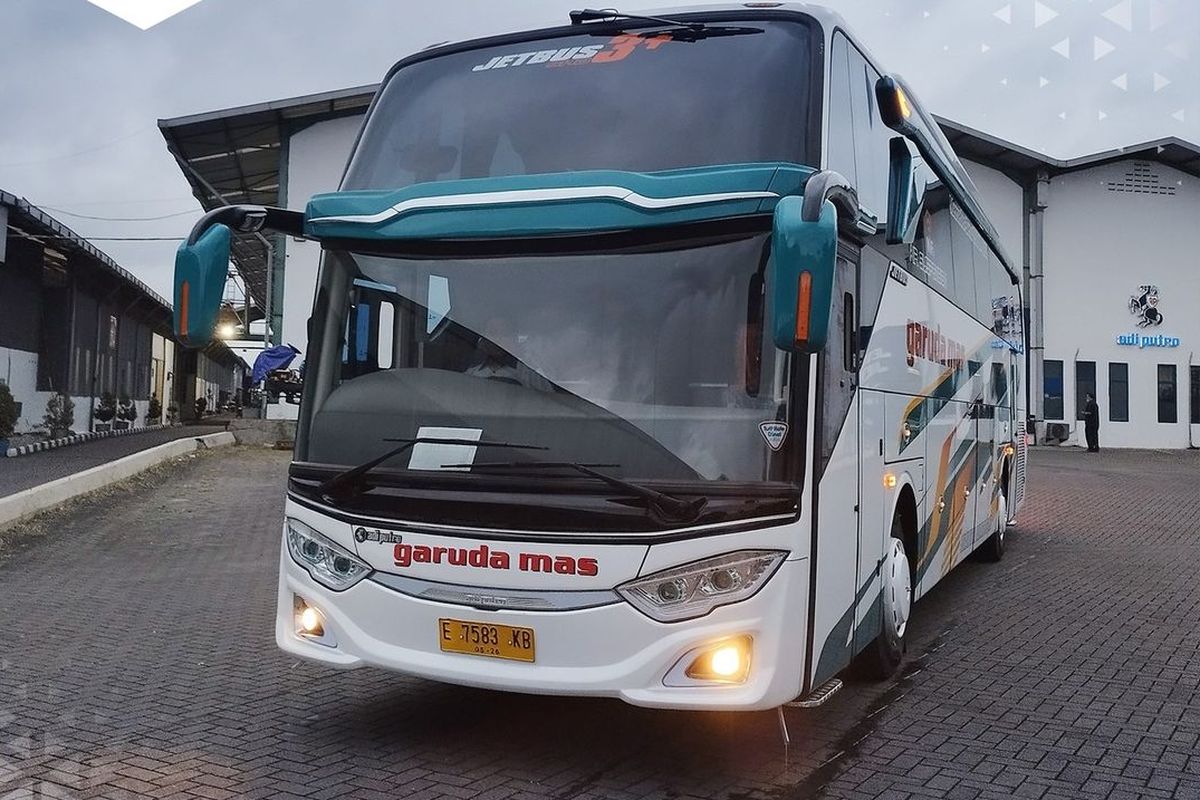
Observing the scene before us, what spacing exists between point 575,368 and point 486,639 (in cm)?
120

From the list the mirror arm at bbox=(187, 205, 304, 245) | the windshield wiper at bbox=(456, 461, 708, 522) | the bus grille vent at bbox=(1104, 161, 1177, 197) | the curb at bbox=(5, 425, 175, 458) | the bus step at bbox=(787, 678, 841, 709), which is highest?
the bus grille vent at bbox=(1104, 161, 1177, 197)

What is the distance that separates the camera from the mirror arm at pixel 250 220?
17.1ft

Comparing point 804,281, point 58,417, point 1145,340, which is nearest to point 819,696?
point 804,281

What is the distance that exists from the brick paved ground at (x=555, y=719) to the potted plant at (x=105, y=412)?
2433cm

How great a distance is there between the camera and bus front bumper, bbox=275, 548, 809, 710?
4.62 metres

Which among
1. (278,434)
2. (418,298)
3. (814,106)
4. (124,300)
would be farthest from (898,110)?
(124,300)

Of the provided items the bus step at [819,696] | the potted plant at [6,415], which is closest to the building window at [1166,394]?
the potted plant at [6,415]

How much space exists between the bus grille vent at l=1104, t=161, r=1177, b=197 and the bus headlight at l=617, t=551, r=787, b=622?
36.6 m

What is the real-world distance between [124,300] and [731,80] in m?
36.3

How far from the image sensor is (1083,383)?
36.7 meters

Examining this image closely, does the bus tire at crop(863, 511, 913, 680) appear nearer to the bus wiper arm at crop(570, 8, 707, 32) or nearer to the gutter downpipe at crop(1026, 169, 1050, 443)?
the bus wiper arm at crop(570, 8, 707, 32)

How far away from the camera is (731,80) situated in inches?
210

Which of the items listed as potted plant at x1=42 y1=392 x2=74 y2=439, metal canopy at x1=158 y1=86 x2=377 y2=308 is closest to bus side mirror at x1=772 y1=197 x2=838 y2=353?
metal canopy at x1=158 y1=86 x2=377 y2=308

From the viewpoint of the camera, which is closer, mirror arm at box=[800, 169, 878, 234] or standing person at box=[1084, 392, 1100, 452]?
mirror arm at box=[800, 169, 878, 234]
